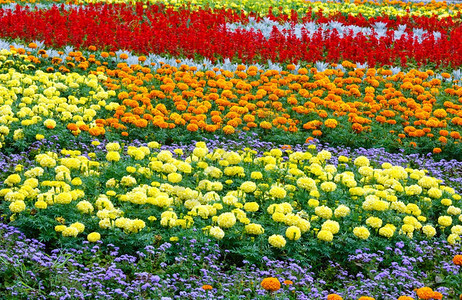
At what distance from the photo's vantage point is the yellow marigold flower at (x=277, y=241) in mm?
4707

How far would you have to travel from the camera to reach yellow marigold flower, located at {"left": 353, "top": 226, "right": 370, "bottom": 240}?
16.1 feet

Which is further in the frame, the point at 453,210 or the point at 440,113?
the point at 440,113

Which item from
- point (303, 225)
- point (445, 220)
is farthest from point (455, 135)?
point (303, 225)

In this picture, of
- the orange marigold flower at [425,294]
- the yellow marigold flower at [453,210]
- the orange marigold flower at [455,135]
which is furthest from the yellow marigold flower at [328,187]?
the orange marigold flower at [455,135]

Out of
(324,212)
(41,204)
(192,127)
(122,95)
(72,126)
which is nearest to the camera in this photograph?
(41,204)

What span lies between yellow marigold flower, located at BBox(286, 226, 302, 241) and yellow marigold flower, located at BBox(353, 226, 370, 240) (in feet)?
1.67

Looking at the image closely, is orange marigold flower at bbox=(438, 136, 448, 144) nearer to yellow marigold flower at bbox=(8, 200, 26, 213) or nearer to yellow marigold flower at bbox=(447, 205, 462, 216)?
yellow marigold flower at bbox=(447, 205, 462, 216)

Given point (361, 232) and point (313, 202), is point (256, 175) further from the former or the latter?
point (361, 232)

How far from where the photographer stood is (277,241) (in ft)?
15.5

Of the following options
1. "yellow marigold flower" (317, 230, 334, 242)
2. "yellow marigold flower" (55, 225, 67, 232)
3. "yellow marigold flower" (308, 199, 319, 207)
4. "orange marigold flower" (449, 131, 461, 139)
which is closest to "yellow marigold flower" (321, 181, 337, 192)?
"yellow marigold flower" (308, 199, 319, 207)

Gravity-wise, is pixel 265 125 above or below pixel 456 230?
above

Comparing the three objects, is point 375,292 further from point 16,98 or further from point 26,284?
point 16,98

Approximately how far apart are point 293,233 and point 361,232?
599mm

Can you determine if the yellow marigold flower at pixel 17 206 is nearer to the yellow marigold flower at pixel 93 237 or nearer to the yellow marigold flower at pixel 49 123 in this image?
the yellow marigold flower at pixel 93 237
